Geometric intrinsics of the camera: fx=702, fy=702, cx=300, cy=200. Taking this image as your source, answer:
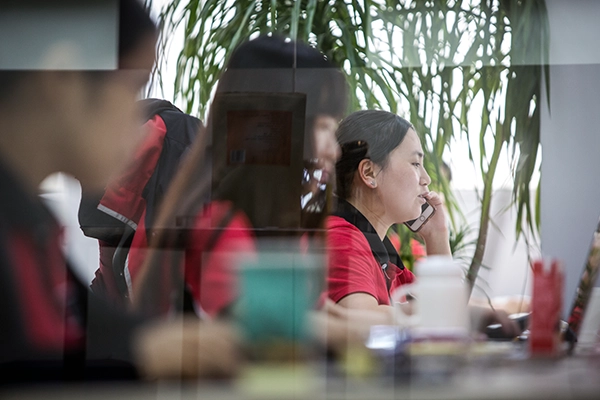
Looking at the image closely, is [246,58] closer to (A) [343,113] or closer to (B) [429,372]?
(A) [343,113]

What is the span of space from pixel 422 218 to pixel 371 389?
3.41 feet

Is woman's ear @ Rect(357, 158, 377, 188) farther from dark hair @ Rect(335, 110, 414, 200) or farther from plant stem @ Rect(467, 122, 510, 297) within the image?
plant stem @ Rect(467, 122, 510, 297)

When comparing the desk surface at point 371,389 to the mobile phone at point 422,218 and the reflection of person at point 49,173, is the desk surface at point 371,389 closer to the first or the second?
the reflection of person at point 49,173

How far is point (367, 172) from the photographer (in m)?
1.92

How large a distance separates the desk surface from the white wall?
3.06 feet

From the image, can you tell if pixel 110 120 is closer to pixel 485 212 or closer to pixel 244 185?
pixel 244 185

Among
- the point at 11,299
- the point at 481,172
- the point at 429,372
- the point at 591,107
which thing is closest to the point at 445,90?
the point at 481,172

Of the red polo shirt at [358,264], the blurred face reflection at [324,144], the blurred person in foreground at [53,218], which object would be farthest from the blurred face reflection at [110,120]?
the red polo shirt at [358,264]

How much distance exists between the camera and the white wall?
70.2 inches

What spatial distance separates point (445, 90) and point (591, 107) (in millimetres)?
374

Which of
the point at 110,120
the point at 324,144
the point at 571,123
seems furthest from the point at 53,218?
the point at 571,123

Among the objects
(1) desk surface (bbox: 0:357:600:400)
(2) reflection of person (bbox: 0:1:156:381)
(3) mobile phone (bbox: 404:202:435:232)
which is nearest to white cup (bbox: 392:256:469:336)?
(1) desk surface (bbox: 0:357:600:400)

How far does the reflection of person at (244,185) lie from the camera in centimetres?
157

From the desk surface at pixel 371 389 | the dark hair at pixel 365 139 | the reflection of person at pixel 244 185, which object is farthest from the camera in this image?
the dark hair at pixel 365 139
